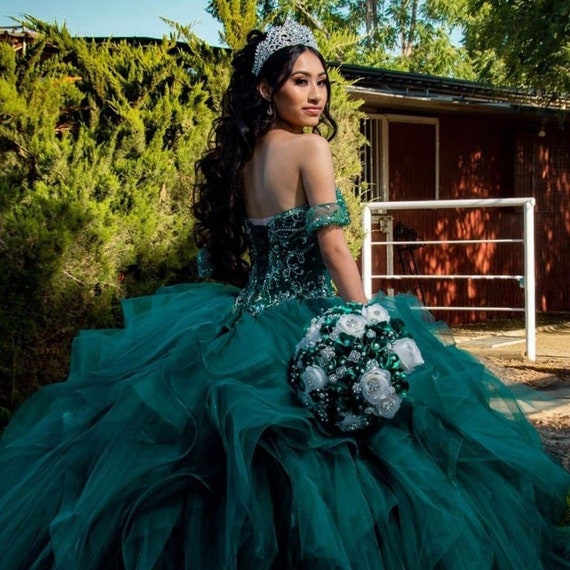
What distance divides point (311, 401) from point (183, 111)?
3.67 m

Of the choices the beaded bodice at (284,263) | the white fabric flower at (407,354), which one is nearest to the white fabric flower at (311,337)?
the white fabric flower at (407,354)

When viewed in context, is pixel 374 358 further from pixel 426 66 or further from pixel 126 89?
pixel 426 66

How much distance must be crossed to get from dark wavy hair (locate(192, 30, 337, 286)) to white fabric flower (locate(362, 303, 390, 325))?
720 millimetres

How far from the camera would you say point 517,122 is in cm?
1328

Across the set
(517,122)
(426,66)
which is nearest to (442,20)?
(426,66)

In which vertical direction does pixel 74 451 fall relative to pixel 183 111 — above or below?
below

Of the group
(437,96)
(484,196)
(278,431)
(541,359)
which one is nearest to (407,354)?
(278,431)

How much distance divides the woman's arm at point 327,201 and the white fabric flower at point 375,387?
1.16 feet

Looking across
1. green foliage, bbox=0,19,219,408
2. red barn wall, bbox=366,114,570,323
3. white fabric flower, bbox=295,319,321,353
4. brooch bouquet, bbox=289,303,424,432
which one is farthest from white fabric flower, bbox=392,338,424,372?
red barn wall, bbox=366,114,570,323

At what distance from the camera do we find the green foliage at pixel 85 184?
16.3ft

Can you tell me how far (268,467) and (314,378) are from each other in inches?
10.8

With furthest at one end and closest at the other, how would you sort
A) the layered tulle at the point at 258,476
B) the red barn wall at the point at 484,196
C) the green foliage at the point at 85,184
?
the red barn wall at the point at 484,196 < the green foliage at the point at 85,184 < the layered tulle at the point at 258,476

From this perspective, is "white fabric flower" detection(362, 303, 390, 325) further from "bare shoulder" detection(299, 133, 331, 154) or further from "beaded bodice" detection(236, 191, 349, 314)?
"bare shoulder" detection(299, 133, 331, 154)

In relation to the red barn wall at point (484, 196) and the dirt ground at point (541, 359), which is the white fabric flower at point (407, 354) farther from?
the red barn wall at point (484, 196)
